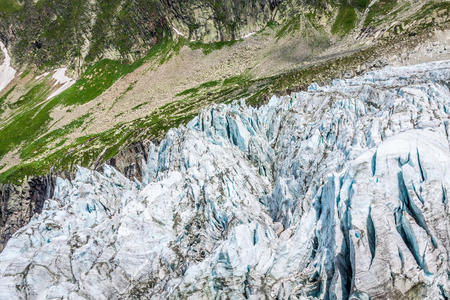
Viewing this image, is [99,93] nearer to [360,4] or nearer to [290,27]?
[290,27]

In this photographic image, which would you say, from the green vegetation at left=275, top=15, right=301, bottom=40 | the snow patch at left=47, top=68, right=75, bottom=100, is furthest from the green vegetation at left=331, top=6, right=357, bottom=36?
the snow patch at left=47, top=68, right=75, bottom=100

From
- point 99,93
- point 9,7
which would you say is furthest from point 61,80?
point 9,7

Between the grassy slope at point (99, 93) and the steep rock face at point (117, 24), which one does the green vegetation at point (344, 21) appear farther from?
the steep rock face at point (117, 24)

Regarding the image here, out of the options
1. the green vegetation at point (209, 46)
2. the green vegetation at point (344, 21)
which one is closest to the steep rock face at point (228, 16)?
the green vegetation at point (209, 46)

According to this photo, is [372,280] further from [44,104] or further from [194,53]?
[44,104]

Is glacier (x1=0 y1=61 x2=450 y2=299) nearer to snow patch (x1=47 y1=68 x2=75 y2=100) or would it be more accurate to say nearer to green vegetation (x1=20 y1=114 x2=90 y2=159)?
green vegetation (x1=20 y1=114 x2=90 y2=159)

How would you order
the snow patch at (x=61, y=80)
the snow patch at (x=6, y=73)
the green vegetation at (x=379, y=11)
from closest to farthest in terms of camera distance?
the green vegetation at (x=379, y=11)
the snow patch at (x=61, y=80)
the snow patch at (x=6, y=73)
